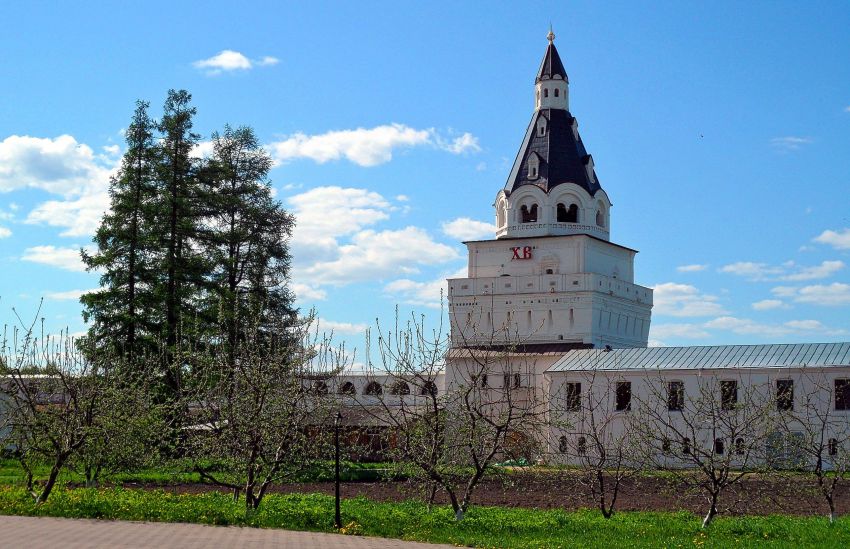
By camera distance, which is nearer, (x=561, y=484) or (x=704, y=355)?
(x=561, y=484)

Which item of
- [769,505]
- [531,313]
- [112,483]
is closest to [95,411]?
[112,483]

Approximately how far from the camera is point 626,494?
80.8 ft

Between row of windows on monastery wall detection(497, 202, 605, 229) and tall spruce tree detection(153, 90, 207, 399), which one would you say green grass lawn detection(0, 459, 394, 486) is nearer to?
tall spruce tree detection(153, 90, 207, 399)

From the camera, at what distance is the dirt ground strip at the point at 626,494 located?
71.3 feet

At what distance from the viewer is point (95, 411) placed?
2291 centimetres

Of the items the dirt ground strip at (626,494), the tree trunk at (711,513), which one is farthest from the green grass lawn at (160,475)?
the tree trunk at (711,513)

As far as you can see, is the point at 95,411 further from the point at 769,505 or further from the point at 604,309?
the point at 604,309

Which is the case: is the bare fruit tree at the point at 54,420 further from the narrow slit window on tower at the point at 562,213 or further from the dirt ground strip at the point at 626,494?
the narrow slit window on tower at the point at 562,213

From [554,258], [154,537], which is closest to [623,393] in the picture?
[554,258]

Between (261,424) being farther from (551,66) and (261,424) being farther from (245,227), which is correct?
(551,66)

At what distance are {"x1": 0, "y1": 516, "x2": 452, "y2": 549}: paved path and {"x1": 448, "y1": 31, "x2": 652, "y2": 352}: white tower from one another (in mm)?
38645

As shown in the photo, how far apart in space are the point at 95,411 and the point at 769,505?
1326 cm

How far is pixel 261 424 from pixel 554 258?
129 ft

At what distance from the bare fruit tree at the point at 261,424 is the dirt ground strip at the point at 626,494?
7.35ft
